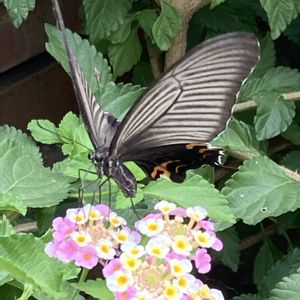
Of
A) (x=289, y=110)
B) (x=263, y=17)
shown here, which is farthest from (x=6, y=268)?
(x=263, y=17)

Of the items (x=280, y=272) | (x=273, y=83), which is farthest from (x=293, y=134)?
(x=280, y=272)

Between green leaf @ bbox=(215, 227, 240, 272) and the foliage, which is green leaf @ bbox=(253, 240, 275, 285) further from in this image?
green leaf @ bbox=(215, 227, 240, 272)

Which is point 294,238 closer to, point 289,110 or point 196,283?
point 289,110

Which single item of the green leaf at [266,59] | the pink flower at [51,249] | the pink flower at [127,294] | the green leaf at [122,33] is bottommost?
the green leaf at [266,59]

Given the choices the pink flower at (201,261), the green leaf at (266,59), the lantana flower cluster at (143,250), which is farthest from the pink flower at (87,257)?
the green leaf at (266,59)

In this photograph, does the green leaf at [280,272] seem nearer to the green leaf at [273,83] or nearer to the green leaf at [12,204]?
the green leaf at [273,83]

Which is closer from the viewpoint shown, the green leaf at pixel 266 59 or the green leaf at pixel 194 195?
the green leaf at pixel 194 195

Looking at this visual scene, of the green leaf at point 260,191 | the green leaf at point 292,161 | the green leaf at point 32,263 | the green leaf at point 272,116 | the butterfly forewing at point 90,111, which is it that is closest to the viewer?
the green leaf at point 32,263

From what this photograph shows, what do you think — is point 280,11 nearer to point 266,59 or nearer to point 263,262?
point 266,59
